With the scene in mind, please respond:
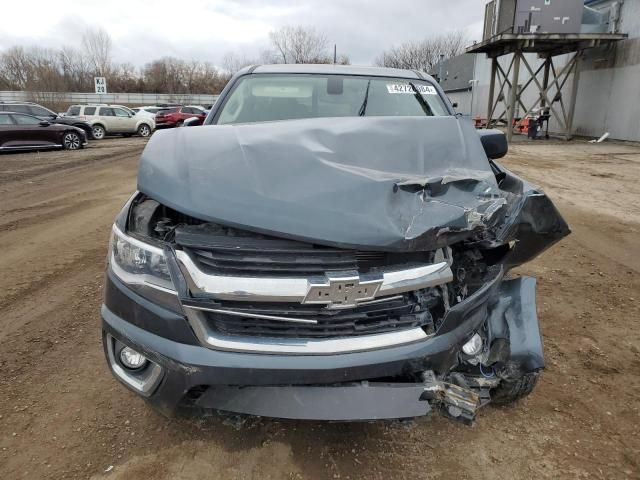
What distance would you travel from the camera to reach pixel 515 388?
86.6 inches

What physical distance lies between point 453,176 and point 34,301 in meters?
3.42

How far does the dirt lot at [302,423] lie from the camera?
2.03 metres

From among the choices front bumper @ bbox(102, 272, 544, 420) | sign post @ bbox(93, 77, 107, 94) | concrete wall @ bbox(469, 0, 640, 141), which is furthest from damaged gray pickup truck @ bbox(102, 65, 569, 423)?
sign post @ bbox(93, 77, 107, 94)

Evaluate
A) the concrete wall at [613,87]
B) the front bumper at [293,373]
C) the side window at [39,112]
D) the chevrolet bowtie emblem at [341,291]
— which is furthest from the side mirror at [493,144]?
the side window at [39,112]

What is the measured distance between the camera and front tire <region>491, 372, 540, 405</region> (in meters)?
2.17

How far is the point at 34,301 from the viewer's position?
3.67m

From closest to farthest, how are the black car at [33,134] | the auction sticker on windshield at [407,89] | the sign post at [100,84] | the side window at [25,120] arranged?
the auction sticker on windshield at [407,89], the black car at [33,134], the side window at [25,120], the sign post at [100,84]

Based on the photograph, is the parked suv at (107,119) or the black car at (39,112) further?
the parked suv at (107,119)

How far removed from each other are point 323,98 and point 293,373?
2377mm

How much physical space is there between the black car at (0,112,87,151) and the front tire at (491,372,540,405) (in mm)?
16882

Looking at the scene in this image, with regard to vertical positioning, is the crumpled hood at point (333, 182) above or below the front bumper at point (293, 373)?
above

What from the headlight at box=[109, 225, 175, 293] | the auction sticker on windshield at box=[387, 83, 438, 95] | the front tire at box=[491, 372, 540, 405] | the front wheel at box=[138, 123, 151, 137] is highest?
the auction sticker on windshield at box=[387, 83, 438, 95]

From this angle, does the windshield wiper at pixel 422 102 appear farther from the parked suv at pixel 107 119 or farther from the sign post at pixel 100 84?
the sign post at pixel 100 84

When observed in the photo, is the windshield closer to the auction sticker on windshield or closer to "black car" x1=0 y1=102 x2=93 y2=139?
the auction sticker on windshield
